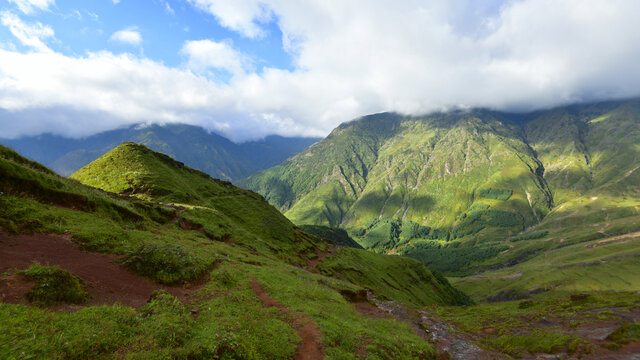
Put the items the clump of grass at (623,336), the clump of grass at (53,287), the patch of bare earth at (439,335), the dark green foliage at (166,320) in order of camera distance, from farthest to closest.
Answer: the patch of bare earth at (439,335) < the clump of grass at (623,336) < the clump of grass at (53,287) < the dark green foliage at (166,320)

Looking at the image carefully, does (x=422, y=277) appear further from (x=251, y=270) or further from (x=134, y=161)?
(x=134, y=161)

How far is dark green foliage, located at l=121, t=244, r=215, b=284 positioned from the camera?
20831 mm

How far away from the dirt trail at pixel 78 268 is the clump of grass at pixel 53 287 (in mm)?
341

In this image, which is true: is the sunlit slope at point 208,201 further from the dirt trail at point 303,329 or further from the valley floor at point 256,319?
the dirt trail at point 303,329

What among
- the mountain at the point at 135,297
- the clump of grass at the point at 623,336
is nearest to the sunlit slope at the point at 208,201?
the mountain at the point at 135,297

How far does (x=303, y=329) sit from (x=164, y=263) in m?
13.5

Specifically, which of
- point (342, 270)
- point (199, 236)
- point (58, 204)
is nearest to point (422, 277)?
point (342, 270)

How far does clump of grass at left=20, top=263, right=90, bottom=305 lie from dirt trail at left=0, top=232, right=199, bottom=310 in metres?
0.34

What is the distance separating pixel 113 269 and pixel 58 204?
12.3 meters

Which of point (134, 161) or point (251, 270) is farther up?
point (134, 161)

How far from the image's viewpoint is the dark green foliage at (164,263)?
20.8 metres

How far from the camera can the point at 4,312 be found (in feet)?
35.0

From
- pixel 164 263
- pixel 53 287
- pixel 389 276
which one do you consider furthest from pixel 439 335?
pixel 389 276

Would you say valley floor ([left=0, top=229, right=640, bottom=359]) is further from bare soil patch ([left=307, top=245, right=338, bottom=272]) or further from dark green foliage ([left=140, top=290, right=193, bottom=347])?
bare soil patch ([left=307, top=245, right=338, bottom=272])
